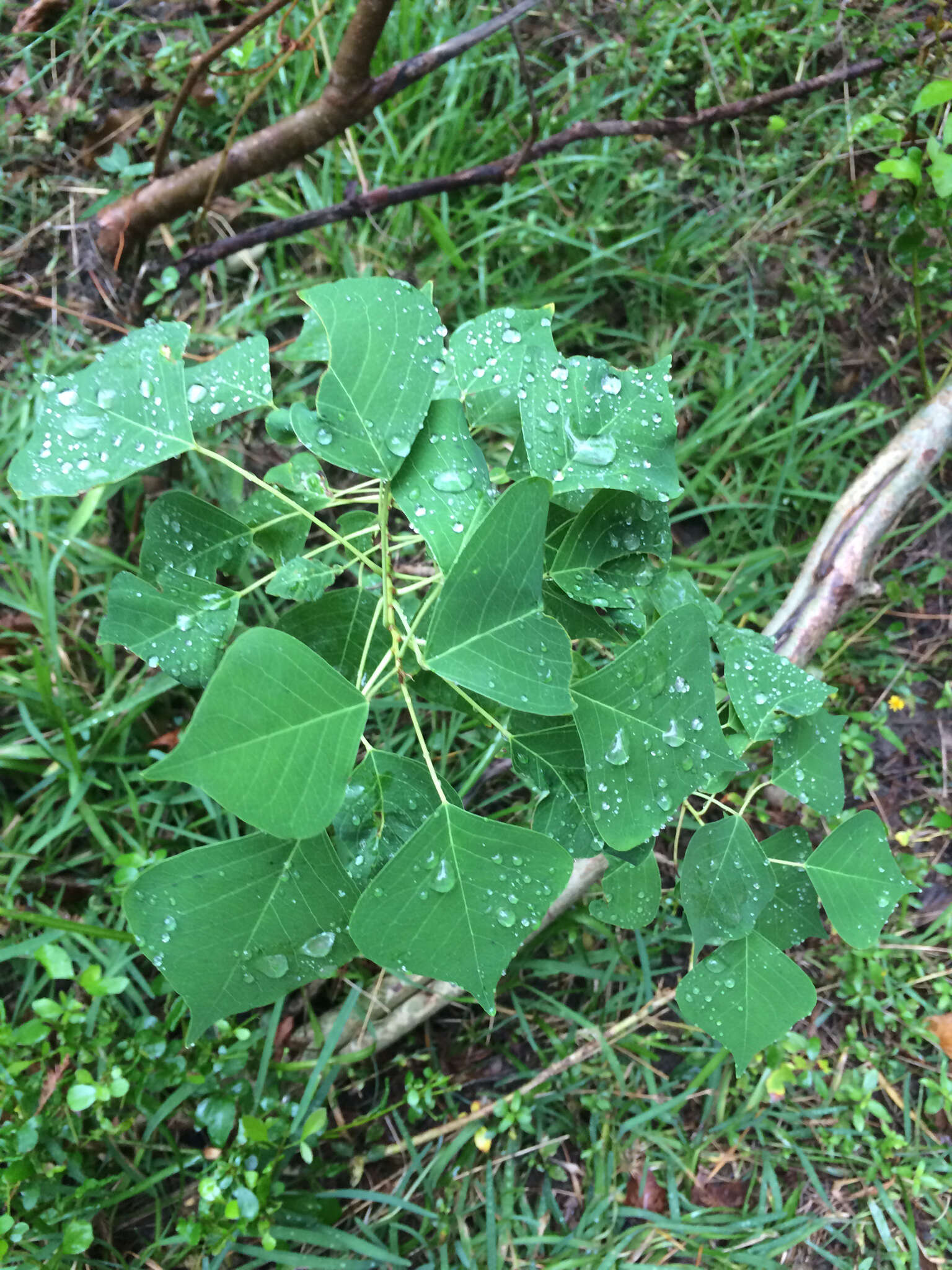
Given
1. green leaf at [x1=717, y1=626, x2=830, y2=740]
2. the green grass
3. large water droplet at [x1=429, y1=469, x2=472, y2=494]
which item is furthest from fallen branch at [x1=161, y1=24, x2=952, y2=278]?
green leaf at [x1=717, y1=626, x2=830, y2=740]

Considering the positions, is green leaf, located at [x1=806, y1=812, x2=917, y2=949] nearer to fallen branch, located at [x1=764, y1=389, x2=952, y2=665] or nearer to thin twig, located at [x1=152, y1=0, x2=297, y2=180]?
fallen branch, located at [x1=764, y1=389, x2=952, y2=665]

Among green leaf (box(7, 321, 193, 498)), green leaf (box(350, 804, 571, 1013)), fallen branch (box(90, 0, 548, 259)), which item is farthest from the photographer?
fallen branch (box(90, 0, 548, 259))

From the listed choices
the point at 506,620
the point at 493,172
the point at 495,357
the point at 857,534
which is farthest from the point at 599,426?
the point at 493,172

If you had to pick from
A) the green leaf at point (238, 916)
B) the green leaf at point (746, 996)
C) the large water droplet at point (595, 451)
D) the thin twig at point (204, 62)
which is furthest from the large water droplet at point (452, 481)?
the thin twig at point (204, 62)

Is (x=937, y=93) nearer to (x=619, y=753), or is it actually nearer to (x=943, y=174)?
(x=943, y=174)

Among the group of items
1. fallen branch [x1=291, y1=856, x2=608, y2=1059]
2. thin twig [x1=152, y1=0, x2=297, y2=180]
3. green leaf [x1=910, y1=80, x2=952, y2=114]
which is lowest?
fallen branch [x1=291, y1=856, x2=608, y2=1059]

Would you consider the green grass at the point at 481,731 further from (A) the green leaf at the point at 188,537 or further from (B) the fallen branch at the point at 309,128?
(A) the green leaf at the point at 188,537

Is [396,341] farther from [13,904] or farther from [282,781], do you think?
[13,904]

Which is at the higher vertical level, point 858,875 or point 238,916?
point 238,916
